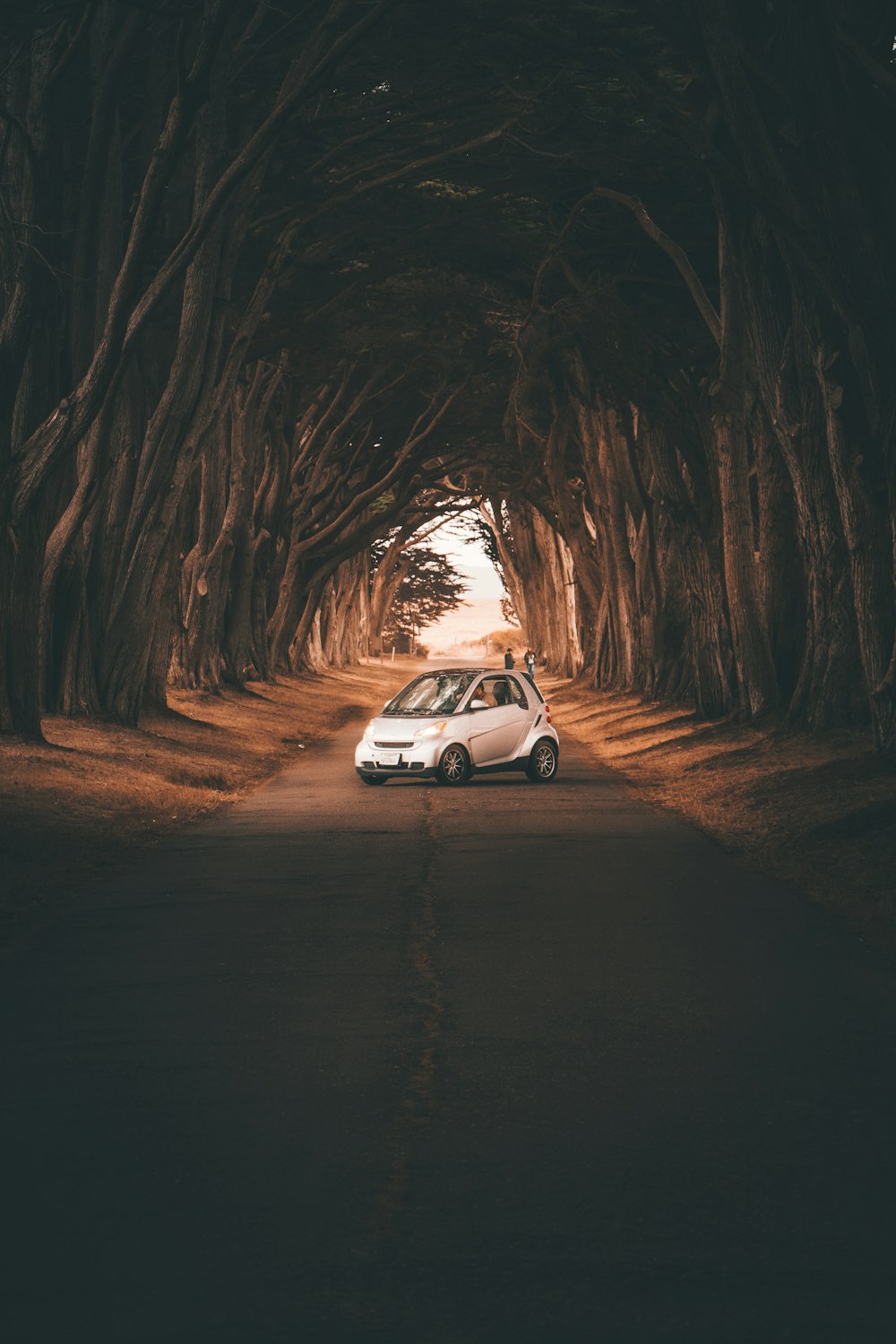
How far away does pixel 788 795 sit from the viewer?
16750mm

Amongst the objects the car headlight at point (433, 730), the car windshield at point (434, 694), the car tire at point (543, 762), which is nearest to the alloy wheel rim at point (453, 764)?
the car headlight at point (433, 730)

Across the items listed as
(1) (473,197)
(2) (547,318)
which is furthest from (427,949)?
(2) (547,318)

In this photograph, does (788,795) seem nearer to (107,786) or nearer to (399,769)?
(399,769)

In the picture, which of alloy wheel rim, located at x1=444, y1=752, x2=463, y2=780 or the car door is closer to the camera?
alloy wheel rim, located at x1=444, y1=752, x2=463, y2=780

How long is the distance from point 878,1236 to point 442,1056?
7.84 feet

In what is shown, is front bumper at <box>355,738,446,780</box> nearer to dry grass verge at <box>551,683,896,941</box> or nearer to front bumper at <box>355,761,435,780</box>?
front bumper at <box>355,761,435,780</box>

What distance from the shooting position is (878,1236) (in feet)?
14.5

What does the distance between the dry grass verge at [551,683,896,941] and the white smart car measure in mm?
1494

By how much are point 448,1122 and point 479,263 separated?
2302 centimetres

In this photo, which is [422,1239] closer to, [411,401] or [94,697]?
[94,697]

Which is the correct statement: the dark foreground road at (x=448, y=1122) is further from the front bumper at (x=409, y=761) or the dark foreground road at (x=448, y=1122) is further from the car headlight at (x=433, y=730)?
the car headlight at (x=433, y=730)

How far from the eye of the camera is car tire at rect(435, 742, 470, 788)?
2042 cm

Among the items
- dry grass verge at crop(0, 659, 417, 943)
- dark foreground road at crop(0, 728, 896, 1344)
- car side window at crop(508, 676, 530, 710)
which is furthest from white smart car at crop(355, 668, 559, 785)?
Result: dark foreground road at crop(0, 728, 896, 1344)

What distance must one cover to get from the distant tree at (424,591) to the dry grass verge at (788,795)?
5677 centimetres
